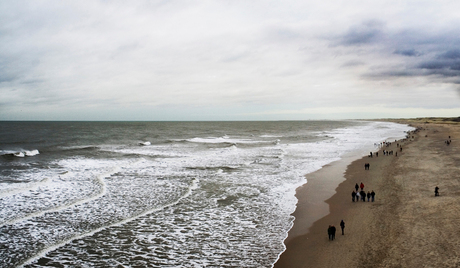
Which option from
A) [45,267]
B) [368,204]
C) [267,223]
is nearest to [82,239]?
[45,267]

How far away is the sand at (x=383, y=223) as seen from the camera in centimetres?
1250

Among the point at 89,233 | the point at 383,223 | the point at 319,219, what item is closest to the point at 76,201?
the point at 89,233

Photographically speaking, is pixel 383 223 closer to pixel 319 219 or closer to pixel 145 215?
pixel 319 219

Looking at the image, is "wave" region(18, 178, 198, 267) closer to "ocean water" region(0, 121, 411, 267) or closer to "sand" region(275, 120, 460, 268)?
"ocean water" region(0, 121, 411, 267)

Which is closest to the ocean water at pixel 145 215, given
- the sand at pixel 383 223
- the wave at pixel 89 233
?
the wave at pixel 89 233

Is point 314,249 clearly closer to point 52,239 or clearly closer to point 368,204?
point 368,204

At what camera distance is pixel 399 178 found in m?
27.3

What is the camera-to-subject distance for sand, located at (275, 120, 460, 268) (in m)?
12.5

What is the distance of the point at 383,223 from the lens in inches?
644

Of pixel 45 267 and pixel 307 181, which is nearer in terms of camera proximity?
pixel 45 267

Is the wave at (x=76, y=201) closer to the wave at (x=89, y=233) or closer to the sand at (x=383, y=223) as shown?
the wave at (x=89, y=233)

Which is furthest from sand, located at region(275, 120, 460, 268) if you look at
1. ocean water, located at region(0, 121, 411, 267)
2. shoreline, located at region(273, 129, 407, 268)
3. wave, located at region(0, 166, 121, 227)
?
wave, located at region(0, 166, 121, 227)

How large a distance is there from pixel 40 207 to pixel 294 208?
55.6 feet

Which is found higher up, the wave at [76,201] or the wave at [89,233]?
the wave at [76,201]
